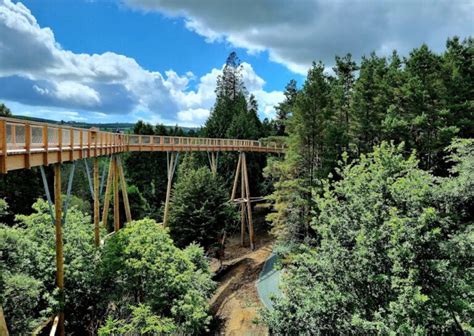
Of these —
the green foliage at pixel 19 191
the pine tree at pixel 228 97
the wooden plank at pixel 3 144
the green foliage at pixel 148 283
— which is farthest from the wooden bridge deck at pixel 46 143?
the pine tree at pixel 228 97

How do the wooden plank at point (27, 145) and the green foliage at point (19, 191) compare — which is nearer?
the wooden plank at point (27, 145)

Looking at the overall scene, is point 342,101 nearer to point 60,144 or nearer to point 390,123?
point 390,123

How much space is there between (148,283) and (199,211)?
31.5 feet

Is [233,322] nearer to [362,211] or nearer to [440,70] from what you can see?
[362,211]

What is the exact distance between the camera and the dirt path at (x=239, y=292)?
1616 cm

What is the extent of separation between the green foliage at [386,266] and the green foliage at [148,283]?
3.23 m

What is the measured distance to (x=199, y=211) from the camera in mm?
21734

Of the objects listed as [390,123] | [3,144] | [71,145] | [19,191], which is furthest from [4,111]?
[390,123]

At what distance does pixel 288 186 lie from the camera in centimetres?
2009

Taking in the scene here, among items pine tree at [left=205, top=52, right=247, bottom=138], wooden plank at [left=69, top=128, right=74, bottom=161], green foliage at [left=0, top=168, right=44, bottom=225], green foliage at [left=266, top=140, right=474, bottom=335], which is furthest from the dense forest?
pine tree at [left=205, top=52, right=247, bottom=138]

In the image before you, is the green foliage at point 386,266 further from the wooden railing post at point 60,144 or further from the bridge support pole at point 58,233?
the wooden railing post at point 60,144

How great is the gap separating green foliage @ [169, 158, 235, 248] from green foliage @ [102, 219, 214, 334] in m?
8.58

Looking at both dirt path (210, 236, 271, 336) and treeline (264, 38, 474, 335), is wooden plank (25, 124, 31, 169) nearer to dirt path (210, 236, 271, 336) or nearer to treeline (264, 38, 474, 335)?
treeline (264, 38, 474, 335)

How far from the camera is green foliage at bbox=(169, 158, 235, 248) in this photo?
2175 centimetres
